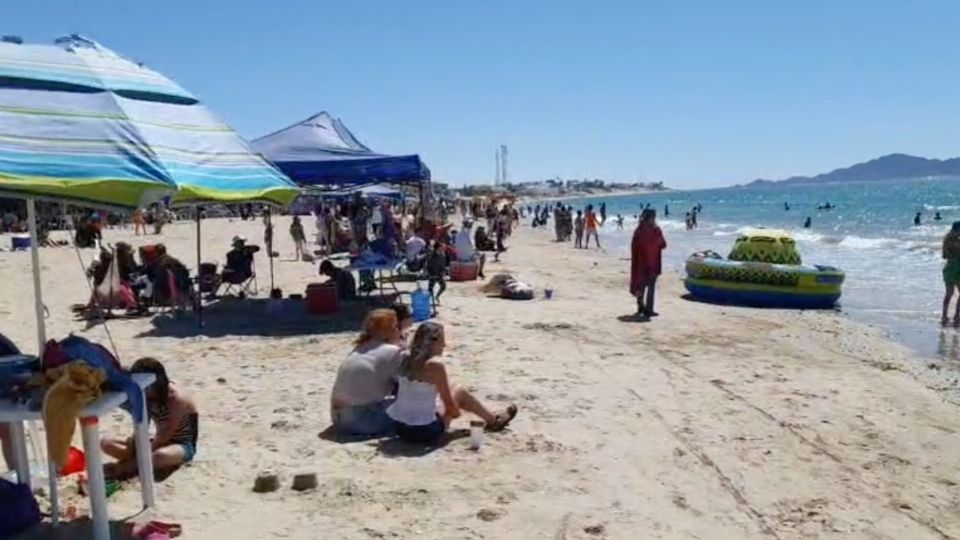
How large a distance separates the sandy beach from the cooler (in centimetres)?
24

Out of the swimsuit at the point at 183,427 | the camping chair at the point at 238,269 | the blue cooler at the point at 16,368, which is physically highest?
the blue cooler at the point at 16,368

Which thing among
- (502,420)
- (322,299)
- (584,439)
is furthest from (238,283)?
(584,439)

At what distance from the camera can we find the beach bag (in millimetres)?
4059

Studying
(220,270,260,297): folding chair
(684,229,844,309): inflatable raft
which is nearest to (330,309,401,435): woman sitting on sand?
(220,270,260,297): folding chair

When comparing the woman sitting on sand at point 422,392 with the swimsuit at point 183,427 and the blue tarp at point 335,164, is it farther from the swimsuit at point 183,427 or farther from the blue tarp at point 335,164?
the blue tarp at point 335,164

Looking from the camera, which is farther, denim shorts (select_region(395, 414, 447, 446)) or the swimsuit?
denim shorts (select_region(395, 414, 447, 446))

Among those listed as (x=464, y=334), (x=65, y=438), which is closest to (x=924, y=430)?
(x=464, y=334)

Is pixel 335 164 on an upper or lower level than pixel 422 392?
upper

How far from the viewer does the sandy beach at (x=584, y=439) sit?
4.43 metres

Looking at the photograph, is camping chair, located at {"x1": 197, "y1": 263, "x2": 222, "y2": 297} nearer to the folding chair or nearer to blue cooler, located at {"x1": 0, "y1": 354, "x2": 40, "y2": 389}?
the folding chair

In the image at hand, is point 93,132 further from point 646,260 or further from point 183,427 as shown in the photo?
point 646,260

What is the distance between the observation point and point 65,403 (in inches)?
139

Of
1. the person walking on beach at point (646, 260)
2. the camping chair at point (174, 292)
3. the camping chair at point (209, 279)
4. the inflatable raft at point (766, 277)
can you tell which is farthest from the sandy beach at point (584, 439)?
the inflatable raft at point (766, 277)

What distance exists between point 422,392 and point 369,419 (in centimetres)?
49
